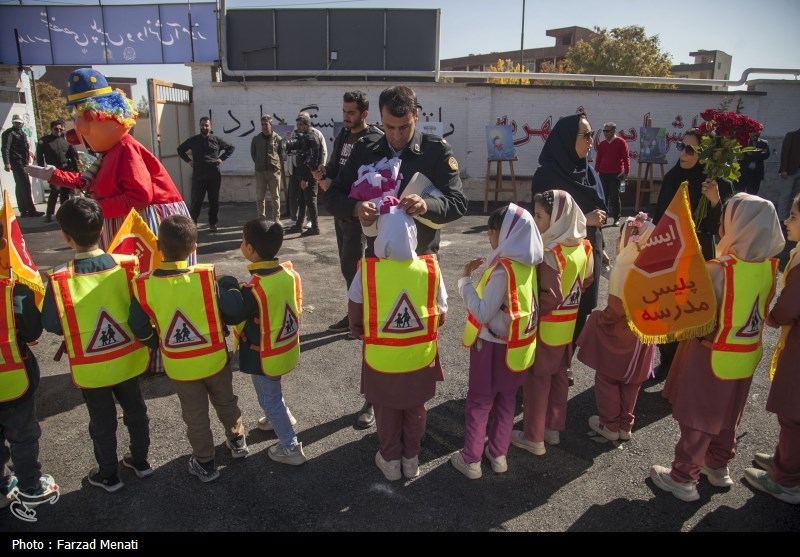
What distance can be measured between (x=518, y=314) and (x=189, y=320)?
1.66 m

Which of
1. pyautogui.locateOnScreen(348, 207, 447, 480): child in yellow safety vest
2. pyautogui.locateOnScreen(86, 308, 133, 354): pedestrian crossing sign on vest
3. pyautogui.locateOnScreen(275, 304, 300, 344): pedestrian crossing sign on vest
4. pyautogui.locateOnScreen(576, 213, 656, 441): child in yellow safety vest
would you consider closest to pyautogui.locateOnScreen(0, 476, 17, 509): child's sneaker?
pyautogui.locateOnScreen(86, 308, 133, 354): pedestrian crossing sign on vest

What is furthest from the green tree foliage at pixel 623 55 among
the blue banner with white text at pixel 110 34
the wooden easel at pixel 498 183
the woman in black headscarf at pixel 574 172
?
the woman in black headscarf at pixel 574 172

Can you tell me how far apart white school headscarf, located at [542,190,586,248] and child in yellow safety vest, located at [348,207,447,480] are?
78cm

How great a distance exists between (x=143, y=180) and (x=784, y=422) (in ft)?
13.6

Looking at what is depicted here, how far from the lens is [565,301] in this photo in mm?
3248

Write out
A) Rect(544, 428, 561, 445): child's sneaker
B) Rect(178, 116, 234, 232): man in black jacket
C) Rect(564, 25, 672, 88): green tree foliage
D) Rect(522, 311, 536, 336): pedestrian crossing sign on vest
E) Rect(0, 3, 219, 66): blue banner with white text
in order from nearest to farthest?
1. Rect(522, 311, 536, 336): pedestrian crossing sign on vest
2. Rect(544, 428, 561, 445): child's sneaker
3. Rect(178, 116, 234, 232): man in black jacket
4. Rect(0, 3, 219, 66): blue banner with white text
5. Rect(564, 25, 672, 88): green tree foliage

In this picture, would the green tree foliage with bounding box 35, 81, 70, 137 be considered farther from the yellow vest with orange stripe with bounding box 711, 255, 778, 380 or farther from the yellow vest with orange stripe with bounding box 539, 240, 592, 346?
the yellow vest with orange stripe with bounding box 711, 255, 778, 380

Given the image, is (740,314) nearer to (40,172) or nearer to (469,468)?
(469,468)

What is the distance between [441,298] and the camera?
117 inches

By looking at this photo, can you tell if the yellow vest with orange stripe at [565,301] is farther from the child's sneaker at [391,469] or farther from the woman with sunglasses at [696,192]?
the woman with sunglasses at [696,192]

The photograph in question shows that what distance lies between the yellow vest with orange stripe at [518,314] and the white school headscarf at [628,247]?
0.58m

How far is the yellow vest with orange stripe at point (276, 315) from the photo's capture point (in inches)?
117

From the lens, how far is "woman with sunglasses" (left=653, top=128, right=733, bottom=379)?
382 cm
